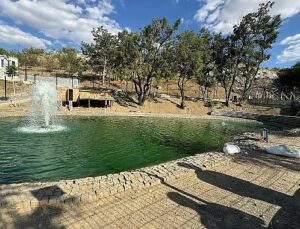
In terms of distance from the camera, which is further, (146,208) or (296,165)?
(296,165)

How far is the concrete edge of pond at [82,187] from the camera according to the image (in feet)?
23.1

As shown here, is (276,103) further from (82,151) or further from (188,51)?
(82,151)

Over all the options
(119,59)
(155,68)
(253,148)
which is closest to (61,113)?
(119,59)

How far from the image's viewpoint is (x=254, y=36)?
4941 centimetres

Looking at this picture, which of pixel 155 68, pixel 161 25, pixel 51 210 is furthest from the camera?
pixel 155 68

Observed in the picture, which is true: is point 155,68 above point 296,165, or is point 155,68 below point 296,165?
above

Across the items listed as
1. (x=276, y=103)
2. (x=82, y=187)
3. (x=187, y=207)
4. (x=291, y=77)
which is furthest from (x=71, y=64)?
(x=187, y=207)

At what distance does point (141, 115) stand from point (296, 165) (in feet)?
90.1

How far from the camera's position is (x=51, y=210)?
22.2ft

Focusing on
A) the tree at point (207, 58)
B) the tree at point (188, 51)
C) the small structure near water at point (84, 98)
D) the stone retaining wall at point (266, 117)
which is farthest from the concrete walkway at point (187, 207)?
the tree at point (207, 58)

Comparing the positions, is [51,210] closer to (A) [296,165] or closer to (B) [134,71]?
(A) [296,165]

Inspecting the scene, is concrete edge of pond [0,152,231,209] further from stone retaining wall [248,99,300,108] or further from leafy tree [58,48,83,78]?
leafy tree [58,48,83,78]

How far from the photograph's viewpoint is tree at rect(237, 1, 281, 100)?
47.8m

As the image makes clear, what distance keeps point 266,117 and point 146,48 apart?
22.1 m
